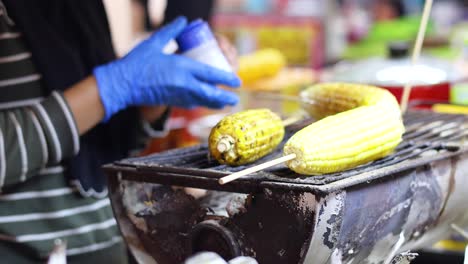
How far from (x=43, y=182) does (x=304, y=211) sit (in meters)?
0.95

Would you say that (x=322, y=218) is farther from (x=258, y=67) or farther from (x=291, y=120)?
(x=258, y=67)

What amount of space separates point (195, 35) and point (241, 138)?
1.90 ft

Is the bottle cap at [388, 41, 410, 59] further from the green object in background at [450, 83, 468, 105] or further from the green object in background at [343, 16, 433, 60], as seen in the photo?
the green object in background at [343, 16, 433, 60]

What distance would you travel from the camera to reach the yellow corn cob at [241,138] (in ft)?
4.12

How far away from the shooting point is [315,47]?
12.8ft

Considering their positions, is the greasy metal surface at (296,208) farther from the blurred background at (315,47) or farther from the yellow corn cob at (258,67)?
the yellow corn cob at (258,67)

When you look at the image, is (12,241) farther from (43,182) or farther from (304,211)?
(304,211)

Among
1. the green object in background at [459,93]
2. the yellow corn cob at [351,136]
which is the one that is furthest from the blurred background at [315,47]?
the yellow corn cob at [351,136]

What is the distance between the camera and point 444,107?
7.29 ft

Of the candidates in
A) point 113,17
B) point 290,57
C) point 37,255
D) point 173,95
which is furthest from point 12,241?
point 290,57

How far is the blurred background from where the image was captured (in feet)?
7.57

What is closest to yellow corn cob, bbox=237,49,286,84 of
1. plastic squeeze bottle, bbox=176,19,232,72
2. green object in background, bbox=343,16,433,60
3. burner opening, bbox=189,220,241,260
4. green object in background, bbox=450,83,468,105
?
green object in background, bbox=450,83,468,105

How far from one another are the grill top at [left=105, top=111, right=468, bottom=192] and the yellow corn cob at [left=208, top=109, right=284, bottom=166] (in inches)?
0.9

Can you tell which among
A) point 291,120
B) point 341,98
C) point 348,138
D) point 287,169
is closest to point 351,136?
point 348,138
